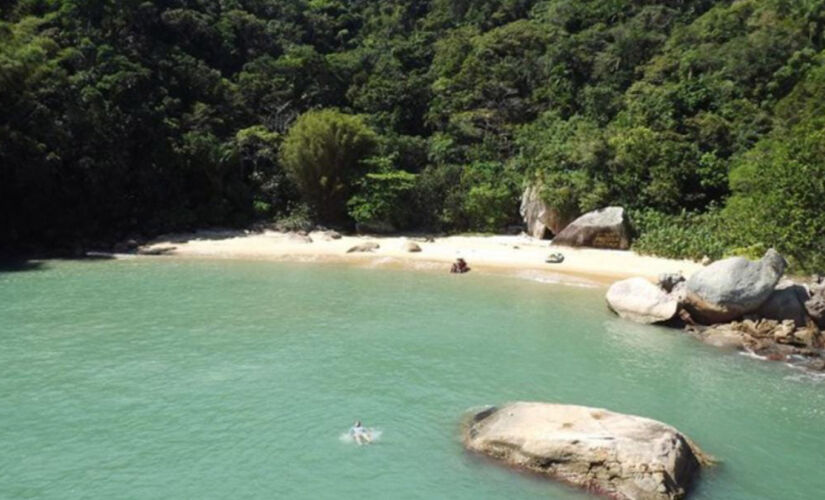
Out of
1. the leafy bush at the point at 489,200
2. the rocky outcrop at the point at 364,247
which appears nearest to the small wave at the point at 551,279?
the rocky outcrop at the point at 364,247

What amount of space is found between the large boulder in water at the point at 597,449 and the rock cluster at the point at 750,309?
9193 mm

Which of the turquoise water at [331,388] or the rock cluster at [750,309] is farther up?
the rock cluster at [750,309]

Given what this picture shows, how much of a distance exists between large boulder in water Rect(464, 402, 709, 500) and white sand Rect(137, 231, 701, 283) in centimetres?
1653

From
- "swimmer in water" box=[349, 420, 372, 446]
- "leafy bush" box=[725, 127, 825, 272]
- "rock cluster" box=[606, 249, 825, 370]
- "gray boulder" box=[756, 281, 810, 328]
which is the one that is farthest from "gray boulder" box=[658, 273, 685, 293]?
"swimmer in water" box=[349, 420, 372, 446]

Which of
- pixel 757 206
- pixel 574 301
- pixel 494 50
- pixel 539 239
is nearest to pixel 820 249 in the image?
pixel 757 206

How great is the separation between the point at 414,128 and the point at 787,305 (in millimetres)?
36582

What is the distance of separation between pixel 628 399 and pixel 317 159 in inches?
1130

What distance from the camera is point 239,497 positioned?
10836 millimetres

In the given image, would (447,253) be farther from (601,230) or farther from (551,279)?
(601,230)

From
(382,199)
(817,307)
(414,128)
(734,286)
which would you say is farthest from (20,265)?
(817,307)

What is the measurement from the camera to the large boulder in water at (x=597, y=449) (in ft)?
35.0

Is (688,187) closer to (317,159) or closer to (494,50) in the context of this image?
(317,159)

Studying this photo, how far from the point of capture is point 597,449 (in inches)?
439

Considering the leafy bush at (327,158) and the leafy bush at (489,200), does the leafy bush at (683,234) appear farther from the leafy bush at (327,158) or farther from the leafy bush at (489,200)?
the leafy bush at (327,158)
